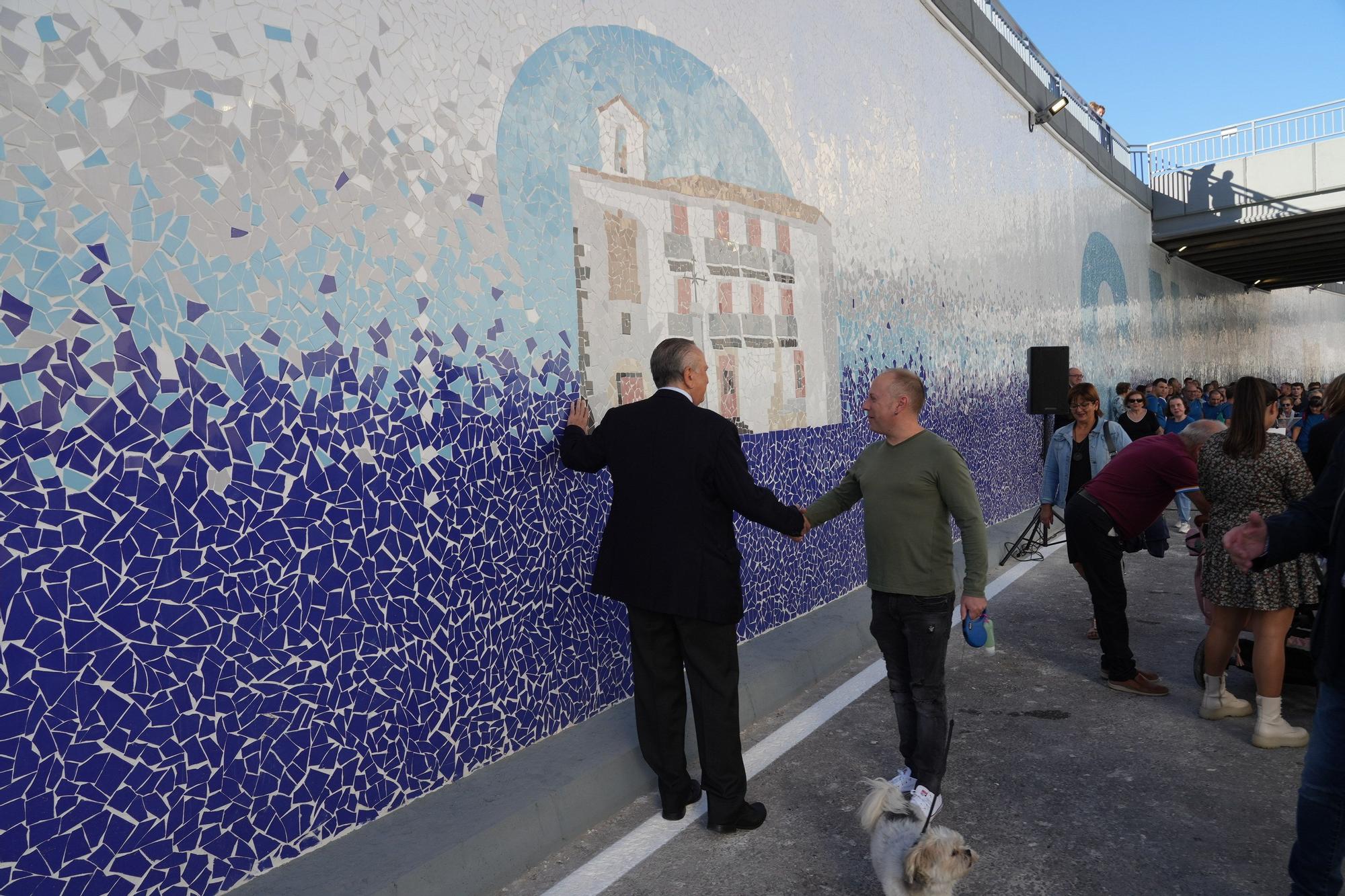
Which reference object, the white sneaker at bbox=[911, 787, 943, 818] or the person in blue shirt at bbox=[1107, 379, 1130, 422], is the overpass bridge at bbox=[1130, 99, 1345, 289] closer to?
the person in blue shirt at bbox=[1107, 379, 1130, 422]

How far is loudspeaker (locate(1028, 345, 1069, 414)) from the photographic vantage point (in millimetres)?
13547

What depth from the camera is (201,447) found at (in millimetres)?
2895

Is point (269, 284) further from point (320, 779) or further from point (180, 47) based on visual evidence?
point (320, 779)

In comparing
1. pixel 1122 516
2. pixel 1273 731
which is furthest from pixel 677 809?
pixel 1122 516

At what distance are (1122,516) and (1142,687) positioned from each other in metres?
0.96

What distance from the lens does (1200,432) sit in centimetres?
513

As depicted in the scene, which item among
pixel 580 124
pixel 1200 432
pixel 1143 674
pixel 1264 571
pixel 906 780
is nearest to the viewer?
pixel 906 780

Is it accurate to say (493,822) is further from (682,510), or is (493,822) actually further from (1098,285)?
(1098,285)

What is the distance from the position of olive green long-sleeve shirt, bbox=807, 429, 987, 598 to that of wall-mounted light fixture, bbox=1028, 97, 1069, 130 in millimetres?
12170

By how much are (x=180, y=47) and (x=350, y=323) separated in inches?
39.6

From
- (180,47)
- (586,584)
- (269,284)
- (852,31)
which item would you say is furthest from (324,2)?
(852,31)

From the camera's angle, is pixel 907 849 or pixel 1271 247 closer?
pixel 907 849

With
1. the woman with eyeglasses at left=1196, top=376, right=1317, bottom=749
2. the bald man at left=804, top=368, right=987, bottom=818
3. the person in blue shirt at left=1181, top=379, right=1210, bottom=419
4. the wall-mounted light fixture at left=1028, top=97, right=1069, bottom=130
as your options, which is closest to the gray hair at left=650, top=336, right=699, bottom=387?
the bald man at left=804, top=368, right=987, bottom=818

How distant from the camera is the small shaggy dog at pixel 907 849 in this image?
8.98 feet
